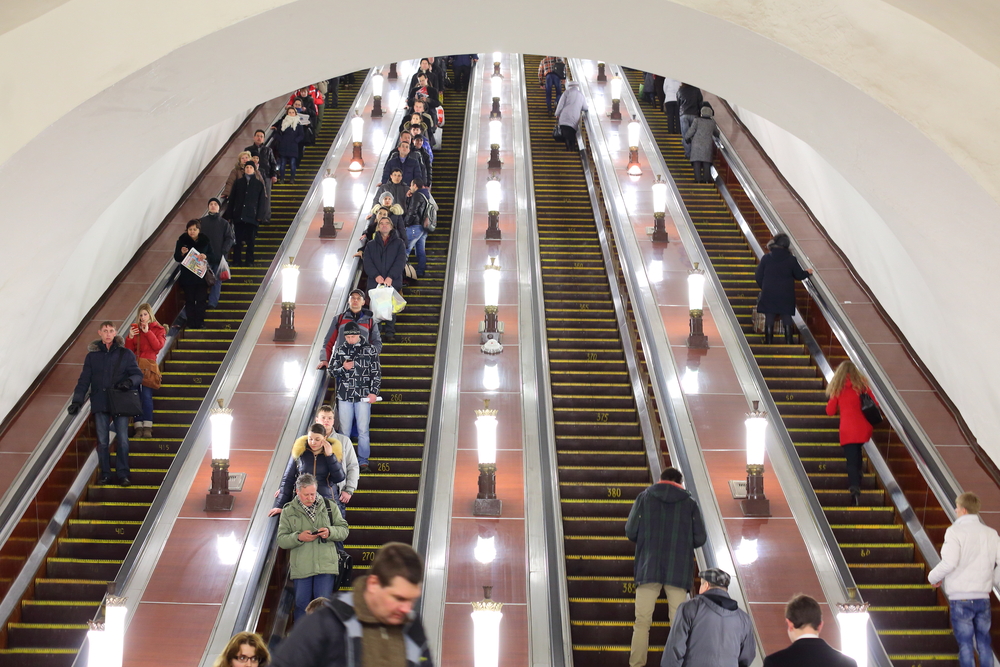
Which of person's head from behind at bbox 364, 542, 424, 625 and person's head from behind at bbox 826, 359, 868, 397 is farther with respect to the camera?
person's head from behind at bbox 826, 359, 868, 397

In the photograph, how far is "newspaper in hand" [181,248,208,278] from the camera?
12.0 metres

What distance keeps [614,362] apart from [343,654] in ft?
32.2

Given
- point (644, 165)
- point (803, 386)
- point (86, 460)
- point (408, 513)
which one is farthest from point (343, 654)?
point (644, 165)

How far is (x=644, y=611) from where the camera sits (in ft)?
24.9

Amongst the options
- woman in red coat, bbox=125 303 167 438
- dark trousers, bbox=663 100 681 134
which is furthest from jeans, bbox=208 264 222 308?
dark trousers, bbox=663 100 681 134

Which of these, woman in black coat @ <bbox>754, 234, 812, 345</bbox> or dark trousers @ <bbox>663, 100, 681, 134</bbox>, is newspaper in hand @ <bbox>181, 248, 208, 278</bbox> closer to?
woman in black coat @ <bbox>754, 234, 812, 345</bbox>

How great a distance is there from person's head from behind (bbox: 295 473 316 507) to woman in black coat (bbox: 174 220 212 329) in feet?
17.3

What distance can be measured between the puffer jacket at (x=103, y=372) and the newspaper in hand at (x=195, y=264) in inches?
110

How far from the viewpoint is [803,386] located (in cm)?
1199

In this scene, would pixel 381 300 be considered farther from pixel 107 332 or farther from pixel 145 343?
pixel 107 332

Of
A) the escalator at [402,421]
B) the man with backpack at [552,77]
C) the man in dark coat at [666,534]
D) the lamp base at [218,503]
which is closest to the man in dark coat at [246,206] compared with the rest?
the escalator at [402,421]

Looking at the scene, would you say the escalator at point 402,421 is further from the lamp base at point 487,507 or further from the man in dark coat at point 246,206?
the man in dark coat at point 246,206

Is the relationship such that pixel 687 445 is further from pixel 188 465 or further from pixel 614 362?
pixel 188 465

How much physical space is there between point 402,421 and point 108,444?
2.98 metres
